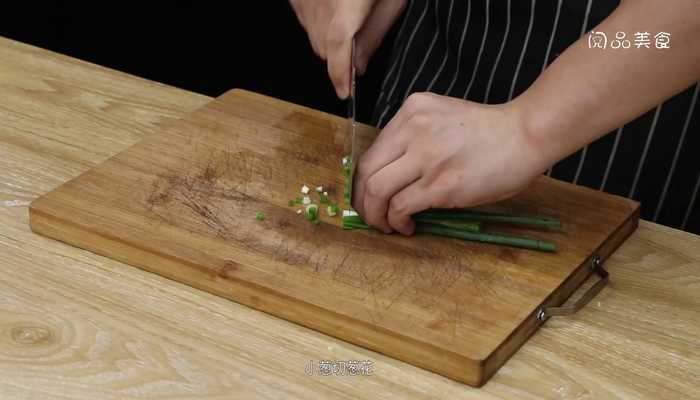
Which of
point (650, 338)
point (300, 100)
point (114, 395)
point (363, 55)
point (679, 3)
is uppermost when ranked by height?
point (679, 3)

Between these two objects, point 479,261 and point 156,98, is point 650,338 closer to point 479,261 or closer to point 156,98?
point 479,261

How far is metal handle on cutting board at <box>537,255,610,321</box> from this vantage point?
1.38 meters

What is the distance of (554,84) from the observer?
142 cm

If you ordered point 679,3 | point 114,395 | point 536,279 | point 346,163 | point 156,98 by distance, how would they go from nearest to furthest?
point 114,395 < point 679,3 < point 536,279 < point 346,163 < point 156,98

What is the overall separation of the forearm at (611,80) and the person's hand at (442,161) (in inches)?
1.2

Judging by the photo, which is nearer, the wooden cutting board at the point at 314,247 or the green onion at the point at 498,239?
the wooden cutting board at the point at 314,247

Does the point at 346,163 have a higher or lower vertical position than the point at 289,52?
higher

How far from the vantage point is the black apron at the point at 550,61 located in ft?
5.95

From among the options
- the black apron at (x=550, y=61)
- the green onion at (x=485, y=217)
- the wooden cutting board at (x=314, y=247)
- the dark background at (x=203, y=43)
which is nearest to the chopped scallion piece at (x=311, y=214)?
the wooden cutting board at (x=314, y=247)

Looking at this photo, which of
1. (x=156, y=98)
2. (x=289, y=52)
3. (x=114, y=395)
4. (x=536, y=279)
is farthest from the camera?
(x=289, y=52)

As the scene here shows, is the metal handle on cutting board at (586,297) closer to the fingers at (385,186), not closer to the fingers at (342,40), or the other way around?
the fingers at (385,186)

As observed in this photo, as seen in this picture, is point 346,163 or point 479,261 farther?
point 346,163

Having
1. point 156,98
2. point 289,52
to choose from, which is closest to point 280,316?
point 156,98

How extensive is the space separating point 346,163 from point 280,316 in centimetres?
43
